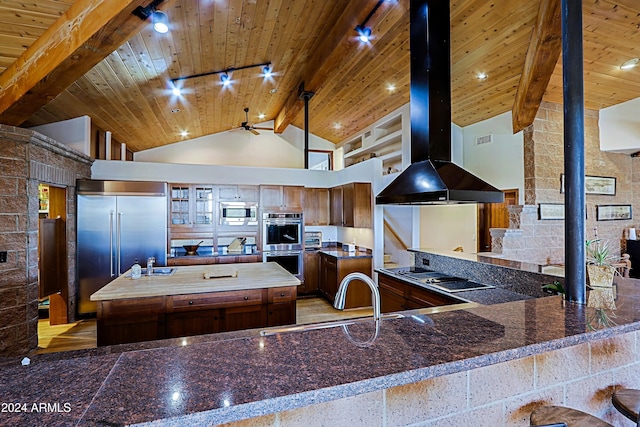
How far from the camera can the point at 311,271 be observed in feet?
19.3

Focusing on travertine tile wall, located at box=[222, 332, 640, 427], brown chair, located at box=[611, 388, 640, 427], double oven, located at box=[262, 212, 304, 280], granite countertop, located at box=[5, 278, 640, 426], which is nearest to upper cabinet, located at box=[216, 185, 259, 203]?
double oven, located at box=[262, 212, 304, 280]

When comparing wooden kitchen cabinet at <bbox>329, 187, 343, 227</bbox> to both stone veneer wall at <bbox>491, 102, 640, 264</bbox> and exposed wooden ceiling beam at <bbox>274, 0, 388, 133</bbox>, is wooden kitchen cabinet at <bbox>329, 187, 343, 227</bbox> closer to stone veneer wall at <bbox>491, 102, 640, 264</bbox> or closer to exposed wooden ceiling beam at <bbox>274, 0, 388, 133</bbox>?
exposed wooden ceiling beam at <bbox>274, 0, 388, 133</bbox>

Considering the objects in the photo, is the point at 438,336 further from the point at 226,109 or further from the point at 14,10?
the point at 226,109

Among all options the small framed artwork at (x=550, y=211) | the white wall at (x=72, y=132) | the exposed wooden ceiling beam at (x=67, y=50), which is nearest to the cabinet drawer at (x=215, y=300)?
the exposed wooden ceiling beam at (x=67, y=50)

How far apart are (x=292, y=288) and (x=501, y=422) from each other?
2.17m

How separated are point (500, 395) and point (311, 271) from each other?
4822 millimetres

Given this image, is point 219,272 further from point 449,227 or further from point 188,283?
point 449,227

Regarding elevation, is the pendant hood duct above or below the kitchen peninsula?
above

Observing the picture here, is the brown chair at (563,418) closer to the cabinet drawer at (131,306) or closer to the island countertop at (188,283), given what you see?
the island countertop at (188,283)

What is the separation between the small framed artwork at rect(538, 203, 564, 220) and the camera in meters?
4.70

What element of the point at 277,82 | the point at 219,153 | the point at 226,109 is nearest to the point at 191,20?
the point at 277,82

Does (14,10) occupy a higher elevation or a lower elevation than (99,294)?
higher

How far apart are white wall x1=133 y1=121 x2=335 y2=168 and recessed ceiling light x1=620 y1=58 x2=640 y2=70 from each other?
5.96 metres

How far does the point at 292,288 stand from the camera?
A: 122 inches
